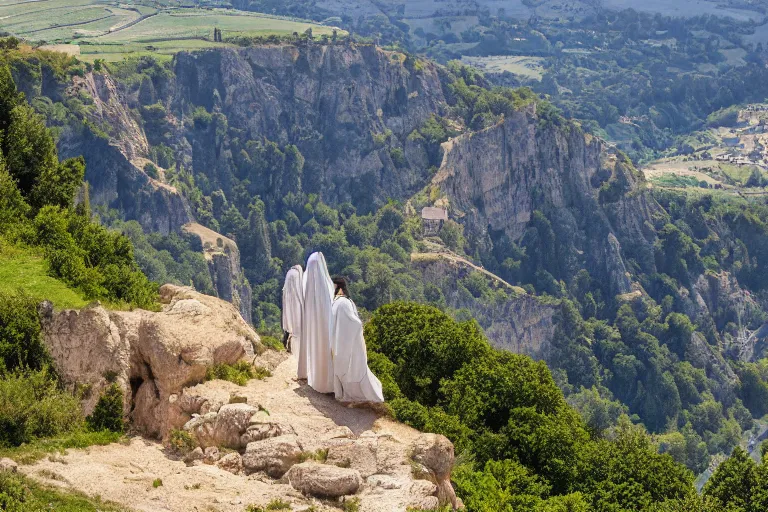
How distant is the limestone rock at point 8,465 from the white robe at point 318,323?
7.22 m

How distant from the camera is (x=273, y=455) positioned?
71.5 feet

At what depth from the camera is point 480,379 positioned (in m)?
29.7

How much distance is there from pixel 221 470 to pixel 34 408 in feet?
13.3

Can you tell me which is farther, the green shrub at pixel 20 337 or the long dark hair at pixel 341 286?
the long dark hair at pixel 341 286

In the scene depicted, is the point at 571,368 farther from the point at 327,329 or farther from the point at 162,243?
the point at 327,329

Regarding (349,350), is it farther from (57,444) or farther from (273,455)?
(57,444)

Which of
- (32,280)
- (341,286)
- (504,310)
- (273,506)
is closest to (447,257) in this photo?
(504,310)

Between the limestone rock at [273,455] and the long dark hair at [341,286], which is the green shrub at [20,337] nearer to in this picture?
the limestone rock at [273,455]

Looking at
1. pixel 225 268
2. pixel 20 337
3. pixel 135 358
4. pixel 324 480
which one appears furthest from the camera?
pixel 225 268

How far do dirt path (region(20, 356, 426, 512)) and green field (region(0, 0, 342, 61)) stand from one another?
94014 millimetres

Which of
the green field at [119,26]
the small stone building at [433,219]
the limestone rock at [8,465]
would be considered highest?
the limestone rock at [8,465]

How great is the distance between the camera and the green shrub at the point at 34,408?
2127 centimetres

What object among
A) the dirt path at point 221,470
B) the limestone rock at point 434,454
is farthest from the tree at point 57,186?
the limestone rock at point 434,454

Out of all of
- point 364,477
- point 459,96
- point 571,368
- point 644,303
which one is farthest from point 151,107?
point 364,477
